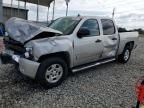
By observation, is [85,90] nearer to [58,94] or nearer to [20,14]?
[58,94]

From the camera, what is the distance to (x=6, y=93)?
4641 mm

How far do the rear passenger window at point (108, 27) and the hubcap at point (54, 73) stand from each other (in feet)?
7.19

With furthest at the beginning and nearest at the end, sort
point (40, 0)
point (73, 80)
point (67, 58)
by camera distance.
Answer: point (40, 0) < point (73, 80) < point (67, 58)

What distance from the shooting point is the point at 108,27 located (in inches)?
271

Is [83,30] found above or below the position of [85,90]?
above

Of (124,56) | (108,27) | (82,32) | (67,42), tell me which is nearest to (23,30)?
(67,42)

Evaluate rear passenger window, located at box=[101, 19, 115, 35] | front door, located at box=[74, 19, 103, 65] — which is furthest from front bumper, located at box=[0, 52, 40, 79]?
rear passenger window, located at box=[101, 19, 115, 35]

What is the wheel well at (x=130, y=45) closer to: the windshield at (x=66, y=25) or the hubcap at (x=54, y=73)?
the windshield at (x=66, y=25)

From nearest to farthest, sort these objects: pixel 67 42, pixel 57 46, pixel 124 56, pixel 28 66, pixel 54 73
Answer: pixel 28 66
pixel 57 46
pixel 54 73
pixel 67 42
pixel 124 56

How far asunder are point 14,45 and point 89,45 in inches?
81.3

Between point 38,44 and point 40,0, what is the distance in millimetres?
11543

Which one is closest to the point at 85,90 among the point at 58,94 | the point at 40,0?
the point at 58,94

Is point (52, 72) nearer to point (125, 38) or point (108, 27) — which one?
point (108, 27)

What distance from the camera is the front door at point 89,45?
5572 millimetres
